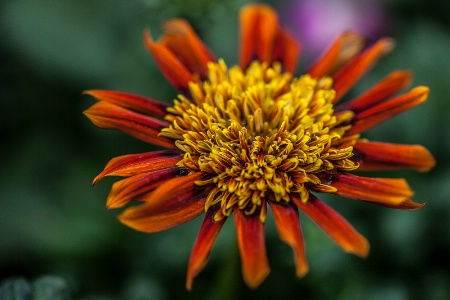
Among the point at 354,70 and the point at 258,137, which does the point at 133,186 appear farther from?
the point at 354,70

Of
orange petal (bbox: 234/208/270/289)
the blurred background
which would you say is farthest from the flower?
the blurred background

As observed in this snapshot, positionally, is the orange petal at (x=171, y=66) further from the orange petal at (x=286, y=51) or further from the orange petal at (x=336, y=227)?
the orange petal at (x=336, y=227)

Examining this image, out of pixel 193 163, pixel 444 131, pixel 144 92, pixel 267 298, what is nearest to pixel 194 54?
pixel 193 163

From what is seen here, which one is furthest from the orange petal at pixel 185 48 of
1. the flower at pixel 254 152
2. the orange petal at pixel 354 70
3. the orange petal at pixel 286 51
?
the orange petal at pixel 354 70

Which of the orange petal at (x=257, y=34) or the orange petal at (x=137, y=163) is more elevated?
the orange petal at (x=257, y=34)

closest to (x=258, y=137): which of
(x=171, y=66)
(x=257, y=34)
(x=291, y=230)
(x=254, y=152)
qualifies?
(x=254, y=152)

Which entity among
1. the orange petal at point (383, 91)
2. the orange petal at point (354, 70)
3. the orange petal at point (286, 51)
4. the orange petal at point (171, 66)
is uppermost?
the orange petal at point (171, 66)

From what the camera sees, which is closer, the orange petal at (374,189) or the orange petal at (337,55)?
the orange petal at (374,189)
